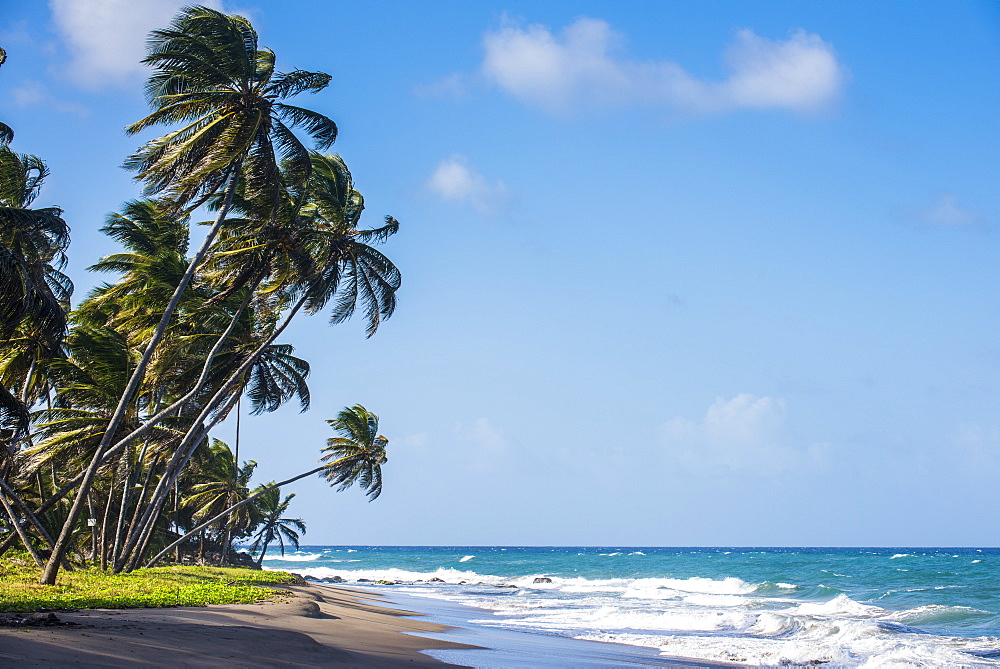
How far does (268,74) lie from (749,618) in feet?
64.4

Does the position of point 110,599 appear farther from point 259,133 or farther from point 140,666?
point 259,133

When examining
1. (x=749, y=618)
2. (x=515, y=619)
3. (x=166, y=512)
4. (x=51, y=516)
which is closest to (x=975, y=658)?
(x=749, y=618)

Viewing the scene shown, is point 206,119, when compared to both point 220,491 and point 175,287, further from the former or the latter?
point 220,491

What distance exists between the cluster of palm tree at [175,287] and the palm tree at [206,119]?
0.04 metres

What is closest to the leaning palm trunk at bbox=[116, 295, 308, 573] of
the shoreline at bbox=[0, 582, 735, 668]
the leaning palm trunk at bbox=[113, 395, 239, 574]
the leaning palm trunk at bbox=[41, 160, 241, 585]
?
the leaning palm trunk at bbox=[113, 395, 239, 574]

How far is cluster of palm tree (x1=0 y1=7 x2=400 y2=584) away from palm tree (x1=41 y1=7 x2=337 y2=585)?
0.04 metres

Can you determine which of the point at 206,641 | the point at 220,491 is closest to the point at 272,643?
the point at 206,641

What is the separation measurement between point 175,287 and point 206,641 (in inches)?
512

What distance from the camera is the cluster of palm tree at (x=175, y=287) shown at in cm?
1502

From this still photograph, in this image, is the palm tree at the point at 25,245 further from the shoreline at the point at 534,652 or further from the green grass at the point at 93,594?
the shoreline at the point at 534,652

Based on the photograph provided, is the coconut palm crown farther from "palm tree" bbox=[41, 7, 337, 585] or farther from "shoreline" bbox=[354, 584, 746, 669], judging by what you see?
"shoreline" bbox=[354, 584, 746, 669]

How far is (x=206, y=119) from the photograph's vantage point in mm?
15797

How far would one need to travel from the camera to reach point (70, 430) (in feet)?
55.9

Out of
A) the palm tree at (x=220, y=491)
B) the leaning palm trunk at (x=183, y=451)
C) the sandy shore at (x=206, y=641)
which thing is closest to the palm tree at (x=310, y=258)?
the leaning palm trunk at (x=183, y=451)
